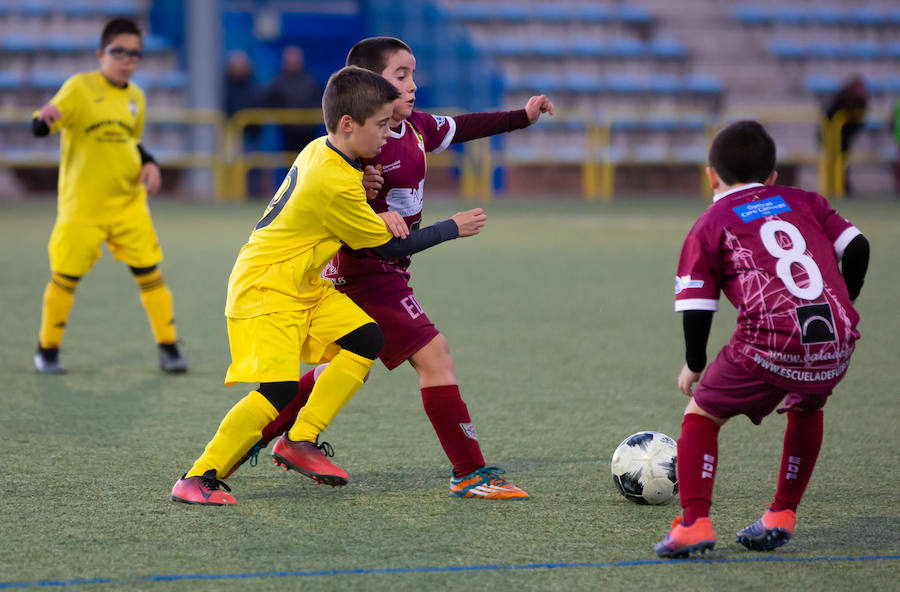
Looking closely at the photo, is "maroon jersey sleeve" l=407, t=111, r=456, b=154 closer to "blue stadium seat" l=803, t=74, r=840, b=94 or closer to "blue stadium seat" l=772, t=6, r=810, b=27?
"blue stadium seat" l=803, t=74, r=840, b=94

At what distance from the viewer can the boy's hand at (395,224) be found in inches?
143

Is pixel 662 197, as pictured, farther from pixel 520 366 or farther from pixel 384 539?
pixel 384 539

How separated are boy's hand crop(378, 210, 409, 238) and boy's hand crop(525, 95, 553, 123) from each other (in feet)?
2.74

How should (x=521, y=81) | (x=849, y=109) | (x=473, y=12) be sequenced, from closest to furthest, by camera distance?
(x=849, y=109) → (x=521, y=81) → (x=473, y=12)

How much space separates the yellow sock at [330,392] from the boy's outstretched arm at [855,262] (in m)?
1.47

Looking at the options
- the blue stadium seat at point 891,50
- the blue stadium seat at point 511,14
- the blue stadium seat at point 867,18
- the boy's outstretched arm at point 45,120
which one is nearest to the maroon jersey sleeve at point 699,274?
the boy's outstretched arm at point 45,120

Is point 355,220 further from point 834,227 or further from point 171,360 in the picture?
point 171,360

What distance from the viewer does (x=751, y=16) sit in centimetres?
2256

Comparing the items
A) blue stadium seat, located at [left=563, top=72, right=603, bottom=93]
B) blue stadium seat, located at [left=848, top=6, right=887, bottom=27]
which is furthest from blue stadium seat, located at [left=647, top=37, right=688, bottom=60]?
blue stadium seat, located at [left=848, top=6, right=887, bottom=27]

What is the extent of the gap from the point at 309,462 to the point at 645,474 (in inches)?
42.2

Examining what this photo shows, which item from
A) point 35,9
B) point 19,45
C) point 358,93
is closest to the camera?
point 358,93

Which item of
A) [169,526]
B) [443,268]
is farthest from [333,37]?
[169,526]

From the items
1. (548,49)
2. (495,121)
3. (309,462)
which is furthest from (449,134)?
(548,49)

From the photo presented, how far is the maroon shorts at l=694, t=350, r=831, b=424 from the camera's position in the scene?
121 inches
